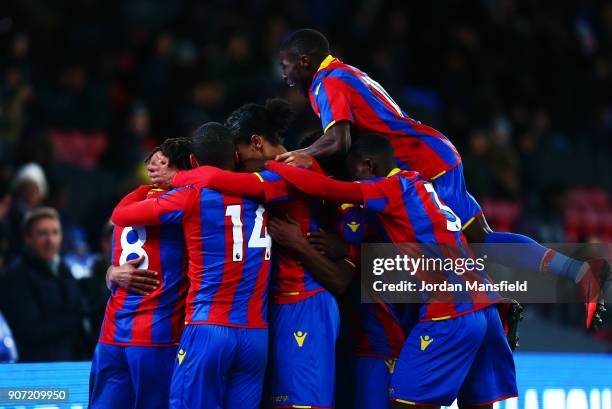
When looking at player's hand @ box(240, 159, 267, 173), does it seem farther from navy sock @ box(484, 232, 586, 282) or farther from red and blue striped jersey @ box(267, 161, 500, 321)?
navy sock @ box(484, 232, 586, 282)

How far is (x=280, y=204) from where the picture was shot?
5715 millimetres

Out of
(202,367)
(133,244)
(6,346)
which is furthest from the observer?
(6,346)

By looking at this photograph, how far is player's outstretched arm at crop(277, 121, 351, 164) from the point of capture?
5.70 metres

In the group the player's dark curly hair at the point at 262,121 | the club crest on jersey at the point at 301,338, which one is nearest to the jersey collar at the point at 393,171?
the player's dark curly hair at the point at 262,121

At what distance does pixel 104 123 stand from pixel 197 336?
647cm

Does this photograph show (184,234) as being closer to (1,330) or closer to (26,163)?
(1,330)

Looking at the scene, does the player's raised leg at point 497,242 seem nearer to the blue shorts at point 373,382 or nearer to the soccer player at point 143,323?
the blue shorts at point 373,382

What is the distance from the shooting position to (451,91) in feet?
46.6

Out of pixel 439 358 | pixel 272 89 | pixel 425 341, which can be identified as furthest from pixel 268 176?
pixel 272 89

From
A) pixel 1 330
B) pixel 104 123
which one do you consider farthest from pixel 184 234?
pixel 104 123

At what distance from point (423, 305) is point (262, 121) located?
1.41 metres

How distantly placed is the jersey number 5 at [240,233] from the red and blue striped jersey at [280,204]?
0.09m

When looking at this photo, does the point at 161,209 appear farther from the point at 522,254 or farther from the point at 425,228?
the point at 522,254

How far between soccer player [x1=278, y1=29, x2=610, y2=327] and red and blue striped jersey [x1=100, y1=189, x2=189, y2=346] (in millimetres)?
1133
